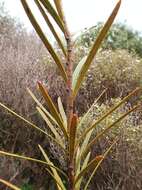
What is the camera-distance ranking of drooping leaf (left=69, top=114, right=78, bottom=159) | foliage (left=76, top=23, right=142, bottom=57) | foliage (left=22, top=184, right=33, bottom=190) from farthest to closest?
1. foliage (left=76, top=23, right=142, bottom=57)
2. foliage (left=22, top=184, right=33, bottom=190)
3. drooping leaf (left=69, top=114, right=78, bottom=159)

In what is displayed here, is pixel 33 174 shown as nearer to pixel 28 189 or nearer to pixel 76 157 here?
pixel 28 189

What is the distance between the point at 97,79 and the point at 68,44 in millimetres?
6120

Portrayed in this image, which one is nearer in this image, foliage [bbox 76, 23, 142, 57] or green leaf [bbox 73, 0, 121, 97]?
green leaf [bbox 73, 0, 121, 97]

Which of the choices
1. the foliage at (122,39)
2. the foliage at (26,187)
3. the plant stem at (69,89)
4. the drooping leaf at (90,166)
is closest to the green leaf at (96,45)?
the plant stem at (69,89)

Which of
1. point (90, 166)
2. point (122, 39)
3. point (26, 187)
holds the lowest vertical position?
point (122, 39)

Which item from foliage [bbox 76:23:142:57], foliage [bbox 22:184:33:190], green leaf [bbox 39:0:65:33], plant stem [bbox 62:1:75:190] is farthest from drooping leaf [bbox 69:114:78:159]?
foliage [bbox 76:23:142:57]

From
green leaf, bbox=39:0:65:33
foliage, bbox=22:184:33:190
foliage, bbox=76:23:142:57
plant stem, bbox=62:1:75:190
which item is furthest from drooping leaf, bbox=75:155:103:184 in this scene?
foliage, bbox=76:23:142:57

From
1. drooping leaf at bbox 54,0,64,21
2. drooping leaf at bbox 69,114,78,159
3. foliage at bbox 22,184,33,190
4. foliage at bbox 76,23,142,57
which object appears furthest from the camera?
foliage at bbox 76,23,142,57

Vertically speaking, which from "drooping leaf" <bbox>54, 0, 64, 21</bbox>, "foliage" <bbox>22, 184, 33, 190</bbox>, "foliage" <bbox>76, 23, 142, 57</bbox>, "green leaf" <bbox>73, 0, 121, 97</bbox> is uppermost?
"drooping leaf" <bbox>54, 0, 64, 21</bbox>

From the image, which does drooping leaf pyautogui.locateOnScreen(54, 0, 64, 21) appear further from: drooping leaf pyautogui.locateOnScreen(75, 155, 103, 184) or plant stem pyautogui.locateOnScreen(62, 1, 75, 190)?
drooping leaf pyautogui.locateOnScreen(75, 155, 103, 184)

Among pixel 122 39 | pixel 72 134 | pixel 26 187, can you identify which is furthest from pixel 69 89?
pixel 122 39

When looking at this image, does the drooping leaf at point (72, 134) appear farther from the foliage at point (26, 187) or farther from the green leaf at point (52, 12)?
the foliage at point (26, 187)

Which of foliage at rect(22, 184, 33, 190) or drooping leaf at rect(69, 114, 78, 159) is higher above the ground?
drooping leaf at rect(69, 114, 78, 159)

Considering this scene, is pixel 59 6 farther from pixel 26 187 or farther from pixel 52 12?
pixel 26 187
